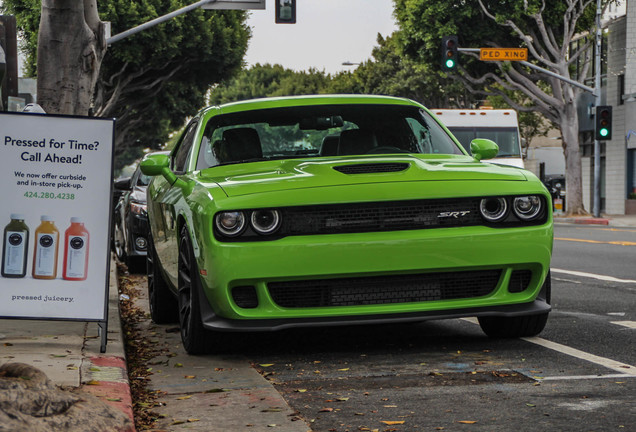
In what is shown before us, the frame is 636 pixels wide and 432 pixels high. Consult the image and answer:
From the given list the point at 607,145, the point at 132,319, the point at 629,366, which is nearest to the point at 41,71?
the point at 132,319

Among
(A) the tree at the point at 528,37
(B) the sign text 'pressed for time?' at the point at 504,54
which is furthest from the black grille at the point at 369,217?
(A) the tree at the point at 528,37

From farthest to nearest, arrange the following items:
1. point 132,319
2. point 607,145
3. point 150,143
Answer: point 150,143 → point 607,145 → point 132,319

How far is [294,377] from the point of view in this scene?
20.8ft

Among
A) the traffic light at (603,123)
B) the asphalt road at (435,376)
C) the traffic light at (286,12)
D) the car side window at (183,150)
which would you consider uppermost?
the traffic light at (286,12)

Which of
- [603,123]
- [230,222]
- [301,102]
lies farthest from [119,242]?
[603,123]

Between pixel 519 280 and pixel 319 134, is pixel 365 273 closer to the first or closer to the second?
pixel 519 280

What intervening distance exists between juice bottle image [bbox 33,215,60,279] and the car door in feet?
2.92

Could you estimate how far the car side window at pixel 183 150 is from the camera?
8305mm

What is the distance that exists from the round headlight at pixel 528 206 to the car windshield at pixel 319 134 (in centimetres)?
128

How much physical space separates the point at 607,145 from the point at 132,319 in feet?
121

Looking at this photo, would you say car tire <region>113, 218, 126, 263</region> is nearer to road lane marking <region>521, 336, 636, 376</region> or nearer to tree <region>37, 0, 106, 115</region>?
tree <region>37, 0, 106, 115</region>

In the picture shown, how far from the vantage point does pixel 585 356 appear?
6.83 metres

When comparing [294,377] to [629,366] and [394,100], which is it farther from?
[394,100]

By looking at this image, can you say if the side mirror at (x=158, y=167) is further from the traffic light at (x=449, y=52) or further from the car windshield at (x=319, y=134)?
the traffic light at (x=449, y=52)
